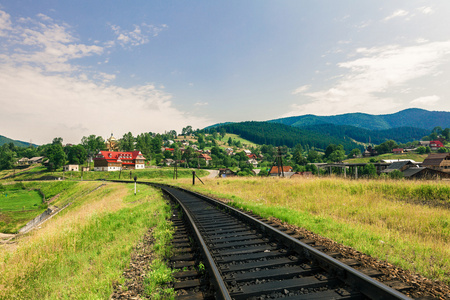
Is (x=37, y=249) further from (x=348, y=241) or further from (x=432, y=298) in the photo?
(x=432, y=298)

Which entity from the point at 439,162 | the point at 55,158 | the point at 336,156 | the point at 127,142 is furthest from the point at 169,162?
the point at 439,162

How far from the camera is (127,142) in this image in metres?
142

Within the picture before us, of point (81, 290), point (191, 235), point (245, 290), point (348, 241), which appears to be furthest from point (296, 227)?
point (81, 290)

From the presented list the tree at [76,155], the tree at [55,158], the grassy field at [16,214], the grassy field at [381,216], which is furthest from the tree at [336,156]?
the tree at [55,158]

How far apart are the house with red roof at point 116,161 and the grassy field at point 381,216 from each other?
100 meters

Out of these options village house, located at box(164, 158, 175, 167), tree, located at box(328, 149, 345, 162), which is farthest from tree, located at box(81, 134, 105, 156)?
tree, located at box(328, 149, 345, 162)

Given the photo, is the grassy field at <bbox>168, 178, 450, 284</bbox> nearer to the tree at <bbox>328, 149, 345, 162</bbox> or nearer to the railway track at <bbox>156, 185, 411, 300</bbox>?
Answer: the railway track at <bbox>156, 185, 411, 300</bbox>

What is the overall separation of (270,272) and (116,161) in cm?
11176

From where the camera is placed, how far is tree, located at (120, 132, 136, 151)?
464ft

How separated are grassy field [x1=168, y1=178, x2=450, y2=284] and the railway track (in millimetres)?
1672

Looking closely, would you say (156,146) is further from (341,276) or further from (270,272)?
(341,276)

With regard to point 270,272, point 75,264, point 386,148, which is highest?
point 386,148

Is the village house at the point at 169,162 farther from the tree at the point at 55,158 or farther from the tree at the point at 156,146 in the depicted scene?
the tree at the point at 55,158

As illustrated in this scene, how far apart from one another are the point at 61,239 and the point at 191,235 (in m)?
5.22
